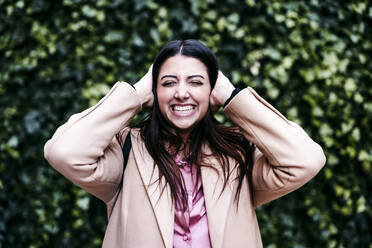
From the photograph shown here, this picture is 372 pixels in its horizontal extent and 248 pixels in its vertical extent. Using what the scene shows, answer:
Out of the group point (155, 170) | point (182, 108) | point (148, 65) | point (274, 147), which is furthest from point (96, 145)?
point (148, 65)

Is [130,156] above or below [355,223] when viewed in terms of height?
above

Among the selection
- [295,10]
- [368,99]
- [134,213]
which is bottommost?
[134,213]

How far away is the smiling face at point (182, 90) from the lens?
1.74 metres

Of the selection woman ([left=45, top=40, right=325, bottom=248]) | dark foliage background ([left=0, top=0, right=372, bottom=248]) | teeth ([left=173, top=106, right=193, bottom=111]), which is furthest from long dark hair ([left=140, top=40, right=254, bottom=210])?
dark foliage background ([left=0, top=0, right=372, bottom=248])

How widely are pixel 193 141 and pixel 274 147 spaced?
370mm

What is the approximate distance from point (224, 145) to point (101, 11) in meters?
1.60

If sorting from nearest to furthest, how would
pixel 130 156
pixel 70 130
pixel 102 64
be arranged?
pixel 70 130, pixel 130 156, pixel 102 64

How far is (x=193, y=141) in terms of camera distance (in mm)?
1862

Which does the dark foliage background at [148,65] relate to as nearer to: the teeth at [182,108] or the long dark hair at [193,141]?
the long dark hair at [193,141]

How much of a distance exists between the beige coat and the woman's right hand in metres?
0.05

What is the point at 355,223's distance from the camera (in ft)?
9.93

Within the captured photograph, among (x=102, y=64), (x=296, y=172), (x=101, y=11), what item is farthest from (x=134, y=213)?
(x=101, y=11)

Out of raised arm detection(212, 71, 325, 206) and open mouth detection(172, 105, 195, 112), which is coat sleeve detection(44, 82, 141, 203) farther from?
raised arm detection(212, 71, 325, 206)

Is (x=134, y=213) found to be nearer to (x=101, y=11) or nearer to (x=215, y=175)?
(x=215, y=175)
